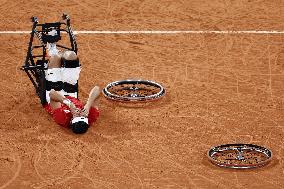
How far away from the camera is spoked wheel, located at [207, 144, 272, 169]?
42.2 feet

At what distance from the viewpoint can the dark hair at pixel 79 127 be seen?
45.2 feet

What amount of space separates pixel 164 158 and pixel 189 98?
2617 mm

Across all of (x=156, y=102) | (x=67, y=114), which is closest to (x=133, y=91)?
(x=156, y=102)

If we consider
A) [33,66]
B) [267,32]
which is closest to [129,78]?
[33,66]

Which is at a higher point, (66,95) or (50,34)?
(50,34)

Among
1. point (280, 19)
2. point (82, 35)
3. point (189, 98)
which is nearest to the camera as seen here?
point (189, 98)

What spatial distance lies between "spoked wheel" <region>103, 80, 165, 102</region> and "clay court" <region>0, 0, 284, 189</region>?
18 centimetres

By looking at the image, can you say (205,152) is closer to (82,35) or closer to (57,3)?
(82,35)

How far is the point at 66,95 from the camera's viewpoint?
569 inches

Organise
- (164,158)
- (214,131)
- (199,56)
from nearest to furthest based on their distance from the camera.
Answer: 1. (164,158)
2. (214,131)
3. (199,56)

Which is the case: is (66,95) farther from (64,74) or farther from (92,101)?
(92,101)

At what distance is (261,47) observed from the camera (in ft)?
60.5

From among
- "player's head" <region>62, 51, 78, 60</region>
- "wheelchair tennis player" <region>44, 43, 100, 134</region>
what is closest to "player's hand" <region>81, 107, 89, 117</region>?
"wheelchair tennis player" <region>44, 43, 100, 134</region>

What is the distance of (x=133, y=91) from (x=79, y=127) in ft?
7.46
